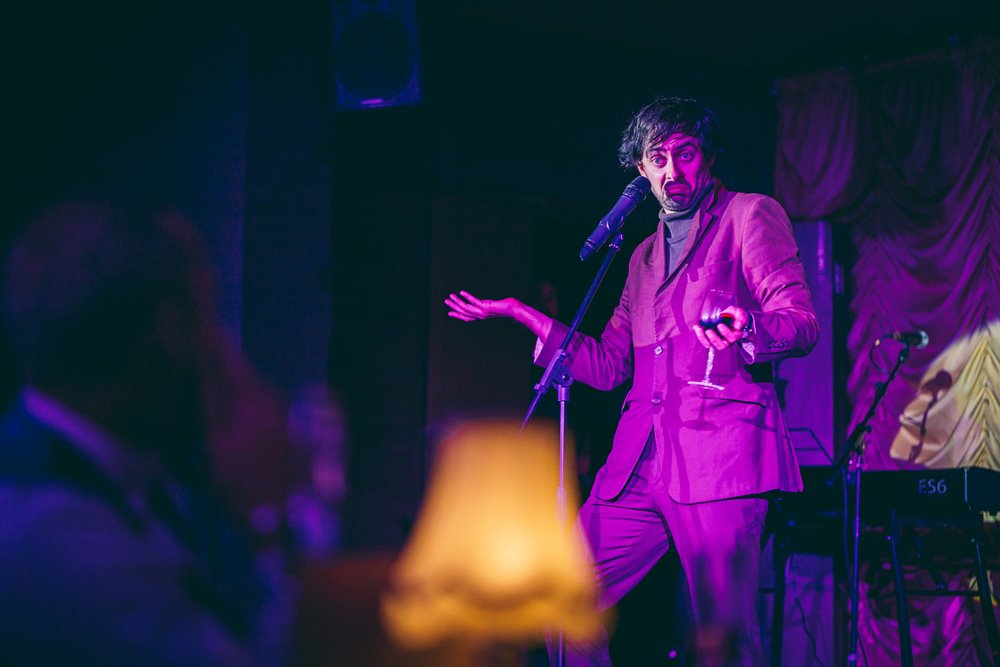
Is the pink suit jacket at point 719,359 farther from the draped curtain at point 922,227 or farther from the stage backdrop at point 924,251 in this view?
the stage backdrop at point 924,251

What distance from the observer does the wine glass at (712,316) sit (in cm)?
263

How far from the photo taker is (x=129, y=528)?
42.5 inches

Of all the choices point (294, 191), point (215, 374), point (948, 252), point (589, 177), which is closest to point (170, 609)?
point (215, 374)

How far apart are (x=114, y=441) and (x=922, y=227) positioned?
5.10m

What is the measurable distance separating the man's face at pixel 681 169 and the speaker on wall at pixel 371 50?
1.71 meters

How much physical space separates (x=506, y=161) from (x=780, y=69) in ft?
6.19

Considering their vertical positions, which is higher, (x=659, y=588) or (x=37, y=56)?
(x=37, y=56)

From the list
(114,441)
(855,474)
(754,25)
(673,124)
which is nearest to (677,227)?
(673,124)

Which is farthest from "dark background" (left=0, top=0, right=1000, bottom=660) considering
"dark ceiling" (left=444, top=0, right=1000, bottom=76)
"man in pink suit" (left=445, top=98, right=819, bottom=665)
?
"man in pink suit" (left=445, top=98, right=819, bottom=665)

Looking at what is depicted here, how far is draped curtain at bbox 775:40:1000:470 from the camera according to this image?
528cm

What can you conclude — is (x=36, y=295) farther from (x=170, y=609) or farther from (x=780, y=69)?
(x=780, y=69)

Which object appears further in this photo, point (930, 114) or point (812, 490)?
point (930, 114)

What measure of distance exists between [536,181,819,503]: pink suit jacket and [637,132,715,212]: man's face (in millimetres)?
58

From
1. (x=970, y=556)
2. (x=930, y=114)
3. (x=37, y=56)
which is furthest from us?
(x=930, y=114)
